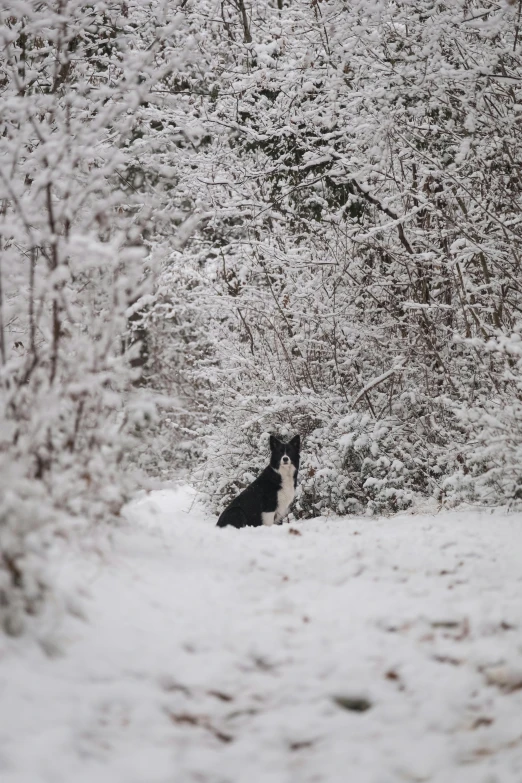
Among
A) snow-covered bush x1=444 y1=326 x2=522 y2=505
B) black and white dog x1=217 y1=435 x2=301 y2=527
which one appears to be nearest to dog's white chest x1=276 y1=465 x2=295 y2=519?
black and white dog x1=217 y1=435 x2=301 y2=527

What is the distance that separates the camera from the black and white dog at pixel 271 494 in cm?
742

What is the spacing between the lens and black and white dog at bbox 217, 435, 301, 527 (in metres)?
7.42

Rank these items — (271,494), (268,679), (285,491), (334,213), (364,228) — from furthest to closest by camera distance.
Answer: (334,213), (364,228), (285,491), (271,494), (268,679)

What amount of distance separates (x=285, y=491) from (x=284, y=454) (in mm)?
422

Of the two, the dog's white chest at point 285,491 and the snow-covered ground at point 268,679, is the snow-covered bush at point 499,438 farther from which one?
the snow-covered ground at point 268,679

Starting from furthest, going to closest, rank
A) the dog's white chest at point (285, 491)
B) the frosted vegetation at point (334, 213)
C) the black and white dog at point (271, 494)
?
the dog's white chest at point (285, 491), the black and white dog at point (271, 494), the frosted vegetation at point (334, 213)

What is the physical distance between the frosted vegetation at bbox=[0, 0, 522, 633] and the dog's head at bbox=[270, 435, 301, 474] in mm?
556

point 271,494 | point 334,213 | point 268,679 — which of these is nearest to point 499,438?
point 271,494

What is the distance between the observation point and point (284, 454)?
798cm

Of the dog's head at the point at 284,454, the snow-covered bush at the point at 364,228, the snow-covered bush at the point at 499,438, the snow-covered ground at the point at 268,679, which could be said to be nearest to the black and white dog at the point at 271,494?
the dog's head at the point at 284,454

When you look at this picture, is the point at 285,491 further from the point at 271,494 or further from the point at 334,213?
the point at 334,213

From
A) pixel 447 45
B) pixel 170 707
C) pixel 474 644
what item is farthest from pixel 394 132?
pixel 170 707

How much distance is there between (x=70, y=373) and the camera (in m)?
3.07

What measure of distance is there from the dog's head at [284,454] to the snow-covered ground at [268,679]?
421cm
